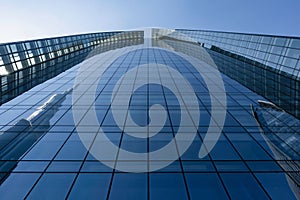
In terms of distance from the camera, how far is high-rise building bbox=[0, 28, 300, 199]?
10.8m

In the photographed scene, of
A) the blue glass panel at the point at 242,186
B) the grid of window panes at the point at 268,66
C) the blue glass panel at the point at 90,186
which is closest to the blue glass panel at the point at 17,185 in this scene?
the blue glass panel at the point at 90,186

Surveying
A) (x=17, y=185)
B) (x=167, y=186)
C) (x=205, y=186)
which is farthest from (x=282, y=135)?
(x=17, y=185)

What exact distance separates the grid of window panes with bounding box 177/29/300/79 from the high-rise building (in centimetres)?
178

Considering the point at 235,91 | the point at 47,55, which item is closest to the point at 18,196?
the point at 235,91

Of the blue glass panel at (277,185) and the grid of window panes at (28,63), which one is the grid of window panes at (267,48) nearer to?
the blue glass panel at (277,185)

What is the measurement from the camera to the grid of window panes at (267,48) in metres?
30.6

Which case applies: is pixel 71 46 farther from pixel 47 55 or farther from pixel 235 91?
pixel 235 91

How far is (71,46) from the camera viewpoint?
51.4m

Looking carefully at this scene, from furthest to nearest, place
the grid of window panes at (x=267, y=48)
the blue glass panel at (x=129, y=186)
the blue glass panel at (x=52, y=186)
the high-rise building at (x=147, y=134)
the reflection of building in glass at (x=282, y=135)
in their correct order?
the grid of window panes at (x=267, y=48) < the reflection of building in glass at (x=282, y=135) < the high-rise building at (x=147, y=134) < the blue glass panel at (x=129, y=186) < the blue glass panel at (x=52, y=186)

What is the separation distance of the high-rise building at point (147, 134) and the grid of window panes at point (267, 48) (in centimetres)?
178

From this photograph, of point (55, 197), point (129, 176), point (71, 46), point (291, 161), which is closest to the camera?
point (55, 197)

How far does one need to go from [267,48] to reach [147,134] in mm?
30803

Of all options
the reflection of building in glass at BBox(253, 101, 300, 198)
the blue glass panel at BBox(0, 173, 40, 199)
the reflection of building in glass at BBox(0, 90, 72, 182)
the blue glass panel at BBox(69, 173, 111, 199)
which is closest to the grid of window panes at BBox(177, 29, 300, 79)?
the reflection of building in glass at BBox(253, 101, 300, 198)

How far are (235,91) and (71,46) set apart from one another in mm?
38286
